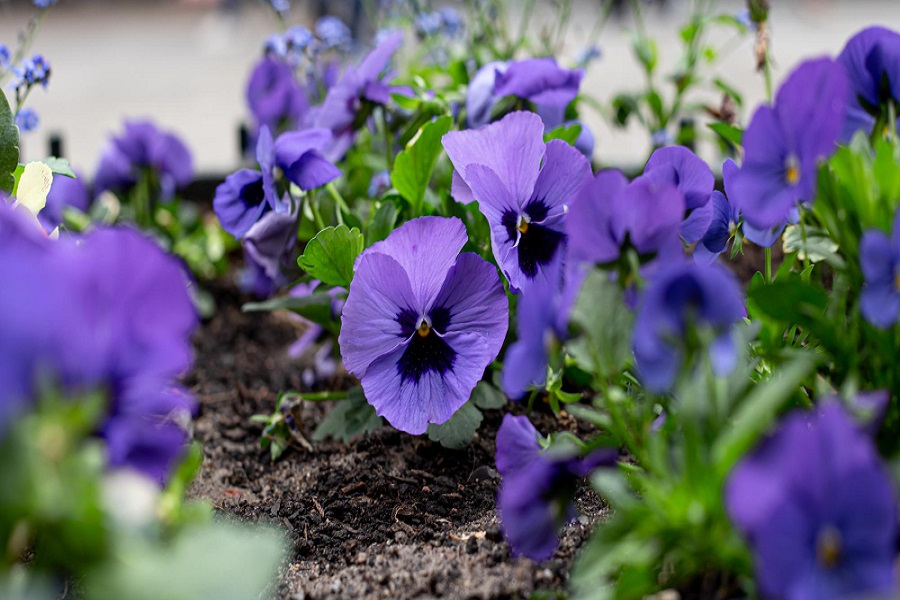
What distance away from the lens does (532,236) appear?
0.98 metres

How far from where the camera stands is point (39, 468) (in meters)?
0.51

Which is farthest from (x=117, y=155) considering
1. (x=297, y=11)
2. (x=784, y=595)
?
(x=297, y=11)

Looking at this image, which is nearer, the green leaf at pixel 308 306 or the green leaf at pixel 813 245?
the green leaf at pixel 813 245

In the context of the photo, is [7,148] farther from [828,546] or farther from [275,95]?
[275,95]

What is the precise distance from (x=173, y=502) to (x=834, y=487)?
0.38 metres

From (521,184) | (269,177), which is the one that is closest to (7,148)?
(269,177)

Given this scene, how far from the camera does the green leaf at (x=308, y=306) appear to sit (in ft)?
3.85

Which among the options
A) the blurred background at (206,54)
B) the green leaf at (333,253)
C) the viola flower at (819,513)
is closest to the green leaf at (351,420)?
the green leaf at (333,253)

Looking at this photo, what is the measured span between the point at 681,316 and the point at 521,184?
14.3 inches

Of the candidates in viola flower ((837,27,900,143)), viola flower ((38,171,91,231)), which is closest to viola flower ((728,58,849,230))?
viola flower ((837,27,900,143))

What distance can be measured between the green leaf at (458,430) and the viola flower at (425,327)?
119 mm

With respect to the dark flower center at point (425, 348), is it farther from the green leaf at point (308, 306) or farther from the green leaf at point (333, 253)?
the green leaf at point (308, 306)

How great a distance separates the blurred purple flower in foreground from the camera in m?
0.50

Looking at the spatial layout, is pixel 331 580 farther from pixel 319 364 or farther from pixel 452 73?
pixel 452 73
